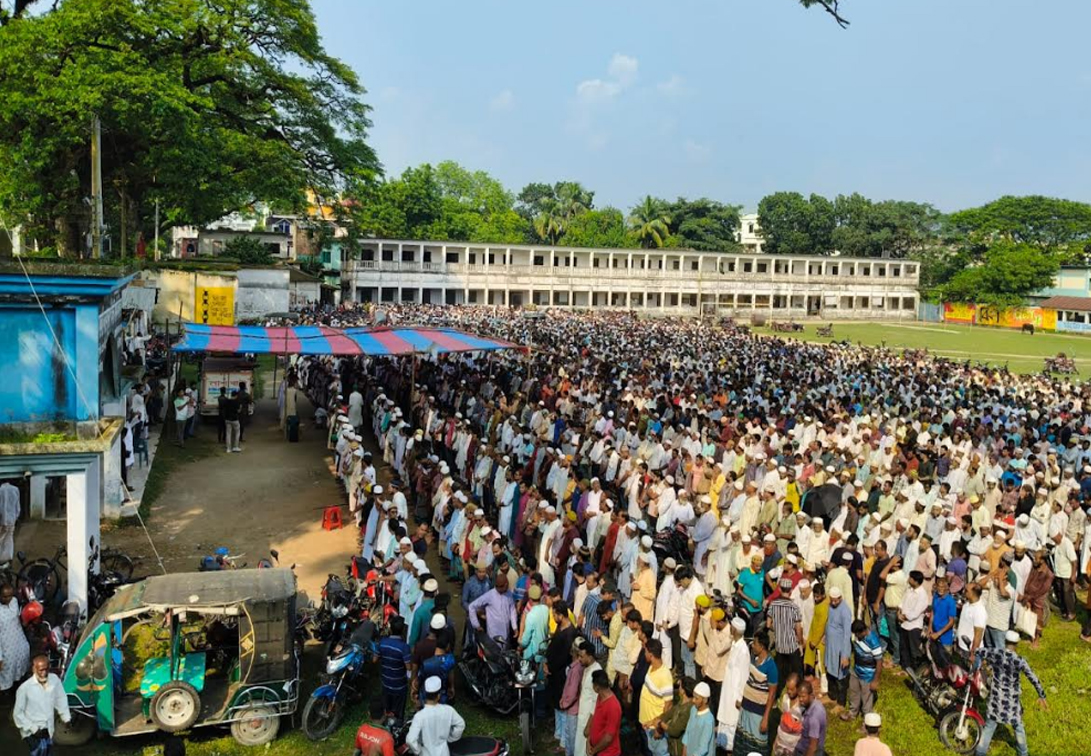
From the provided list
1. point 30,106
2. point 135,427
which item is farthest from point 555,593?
point 30,106

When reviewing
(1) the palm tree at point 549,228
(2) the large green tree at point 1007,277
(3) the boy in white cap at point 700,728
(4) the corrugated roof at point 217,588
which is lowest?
(3) the boy in white cap at point 700,728

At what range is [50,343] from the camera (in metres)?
8.37

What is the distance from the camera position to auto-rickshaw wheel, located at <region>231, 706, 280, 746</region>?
636 centimetres

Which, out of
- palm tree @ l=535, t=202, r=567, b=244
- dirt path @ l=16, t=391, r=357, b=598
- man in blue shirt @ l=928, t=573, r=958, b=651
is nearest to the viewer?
man in blue shirt @ l=928, t=573, r=958, b=651

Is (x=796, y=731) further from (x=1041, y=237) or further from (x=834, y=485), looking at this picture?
(x=1041, y=237)

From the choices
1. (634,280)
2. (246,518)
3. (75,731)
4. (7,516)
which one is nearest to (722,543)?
(75,731)

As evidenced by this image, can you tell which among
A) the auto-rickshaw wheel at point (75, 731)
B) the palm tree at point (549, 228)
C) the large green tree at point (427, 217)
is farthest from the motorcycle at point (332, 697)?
the palm tree at point (549, 228)

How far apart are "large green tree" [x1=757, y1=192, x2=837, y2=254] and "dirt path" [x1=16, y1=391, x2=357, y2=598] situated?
225 feet

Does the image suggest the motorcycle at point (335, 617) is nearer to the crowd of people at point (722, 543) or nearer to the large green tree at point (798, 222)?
the crowd of people at point (722, 543)

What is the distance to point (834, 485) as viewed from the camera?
1104 centimetres

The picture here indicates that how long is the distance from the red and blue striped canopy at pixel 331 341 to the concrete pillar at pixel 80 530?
275 inches

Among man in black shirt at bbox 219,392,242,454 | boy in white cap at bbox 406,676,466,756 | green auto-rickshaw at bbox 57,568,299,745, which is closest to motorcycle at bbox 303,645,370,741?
green auto-rickshaw at bbox 57,568,299,745

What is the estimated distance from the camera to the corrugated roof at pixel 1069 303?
184 ft

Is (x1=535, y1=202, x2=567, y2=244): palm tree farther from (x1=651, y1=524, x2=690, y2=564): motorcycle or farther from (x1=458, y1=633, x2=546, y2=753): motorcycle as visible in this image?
(x1=458, y1=633, x2=546, y2=753): motorcycle
